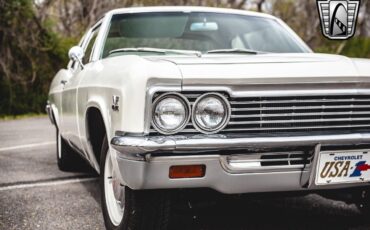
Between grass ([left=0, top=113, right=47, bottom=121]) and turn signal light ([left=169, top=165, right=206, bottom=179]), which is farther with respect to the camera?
grass ([left=0, top=113, right=47, bottom=121])

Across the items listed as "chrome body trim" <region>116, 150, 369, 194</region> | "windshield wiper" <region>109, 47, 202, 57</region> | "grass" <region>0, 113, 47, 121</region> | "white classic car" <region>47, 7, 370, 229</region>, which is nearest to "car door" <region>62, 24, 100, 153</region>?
"windshield wiper" <region>109, 47, 202, 57</region>

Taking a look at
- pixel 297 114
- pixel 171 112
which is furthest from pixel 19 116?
pixel 297 114

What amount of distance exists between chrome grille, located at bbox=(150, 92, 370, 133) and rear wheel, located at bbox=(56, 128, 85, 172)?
315 cm

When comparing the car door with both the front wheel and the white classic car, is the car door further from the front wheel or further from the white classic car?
the front wheel

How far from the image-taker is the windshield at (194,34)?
14.2 ft

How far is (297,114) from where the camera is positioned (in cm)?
281

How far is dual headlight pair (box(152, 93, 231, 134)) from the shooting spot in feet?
8.73

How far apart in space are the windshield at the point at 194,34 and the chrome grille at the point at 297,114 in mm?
1449

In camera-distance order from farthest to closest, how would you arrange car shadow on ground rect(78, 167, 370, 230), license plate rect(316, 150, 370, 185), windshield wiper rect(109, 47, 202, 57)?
windshield wiper rect(109, 47, 202, 57) → car shadow on ground rect(78, 167, 370, 230) → license plate rect(316, 150, 370, 185)

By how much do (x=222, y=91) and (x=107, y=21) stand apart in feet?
6.77

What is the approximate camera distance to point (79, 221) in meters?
3.72

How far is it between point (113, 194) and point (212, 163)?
924mm

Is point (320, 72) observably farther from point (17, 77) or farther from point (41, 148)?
point (17, 77)

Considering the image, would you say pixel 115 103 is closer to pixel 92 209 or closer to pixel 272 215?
pixel 92 209
